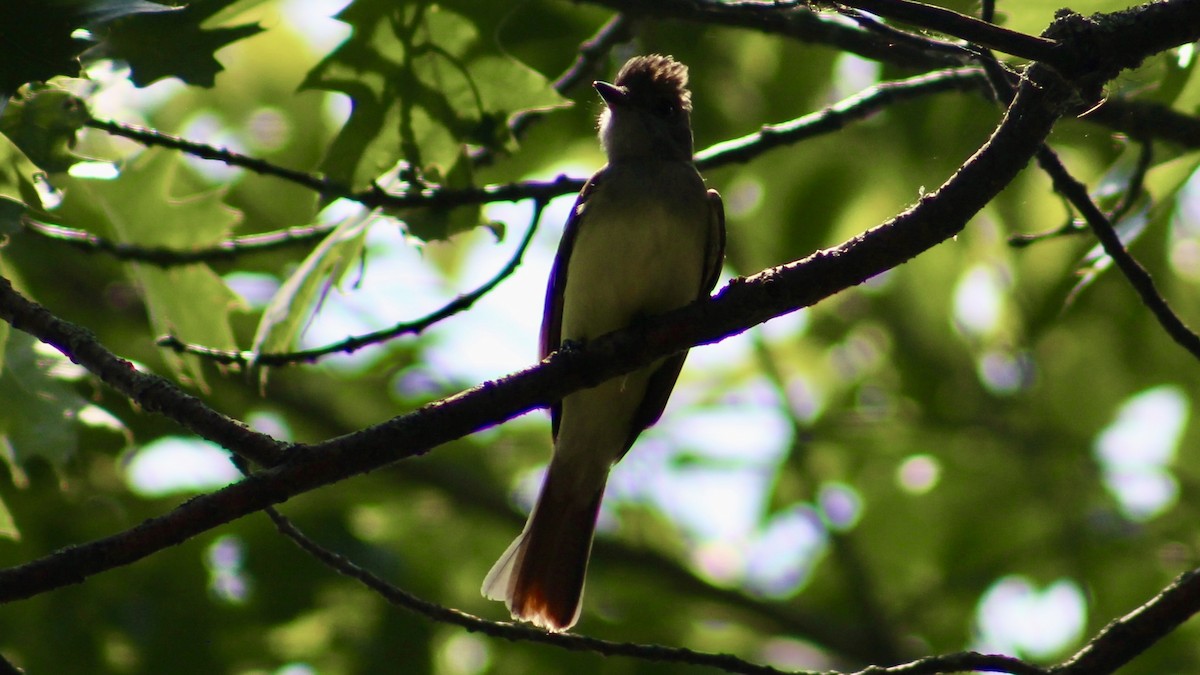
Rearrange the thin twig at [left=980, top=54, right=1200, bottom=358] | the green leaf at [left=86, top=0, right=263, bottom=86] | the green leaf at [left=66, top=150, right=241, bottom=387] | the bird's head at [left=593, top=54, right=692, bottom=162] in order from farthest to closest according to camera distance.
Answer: the bird's head at [left=593, top=54, right=692, bottom=162] < the green leaf at [left=66, top=150, right=241, bottom=387] < the green leaf at [left=86, top=0, right=263, bottom=86] < the thin twig at [left=980, top=54, right=1200, bottom=358]

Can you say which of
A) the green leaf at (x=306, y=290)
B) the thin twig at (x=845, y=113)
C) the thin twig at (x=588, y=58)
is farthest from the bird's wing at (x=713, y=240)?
the green leaf at (x=306, y=290)

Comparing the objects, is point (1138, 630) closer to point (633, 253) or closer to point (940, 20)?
point (940, 20)

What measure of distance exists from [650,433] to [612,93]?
3.89 metres

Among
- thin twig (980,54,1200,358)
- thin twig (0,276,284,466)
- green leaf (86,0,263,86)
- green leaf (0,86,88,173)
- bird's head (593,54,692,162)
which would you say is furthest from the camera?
bird's head (593,54,692,162)

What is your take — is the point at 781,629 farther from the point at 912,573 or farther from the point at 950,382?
the point at 950,382

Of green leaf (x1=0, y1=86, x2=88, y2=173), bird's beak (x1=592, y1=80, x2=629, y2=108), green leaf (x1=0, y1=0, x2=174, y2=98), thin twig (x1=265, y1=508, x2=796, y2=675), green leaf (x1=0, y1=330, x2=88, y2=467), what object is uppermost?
bird's beak (x1=592, y1=80, x2=629, y2=108)

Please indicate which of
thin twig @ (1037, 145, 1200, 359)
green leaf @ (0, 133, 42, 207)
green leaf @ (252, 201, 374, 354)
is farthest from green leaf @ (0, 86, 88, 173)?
thin twig @ (1037, 145, 1200, 359)

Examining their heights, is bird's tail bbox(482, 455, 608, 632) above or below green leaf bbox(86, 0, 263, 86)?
below

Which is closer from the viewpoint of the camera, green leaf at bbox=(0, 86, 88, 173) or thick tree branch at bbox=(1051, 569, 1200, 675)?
thick tree branch at bbox=(1051, 569, 1200, 675)

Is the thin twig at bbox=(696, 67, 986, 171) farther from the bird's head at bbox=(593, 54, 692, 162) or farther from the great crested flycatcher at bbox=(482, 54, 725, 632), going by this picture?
the bird's head at bbox=(593, 54, 692, 162)

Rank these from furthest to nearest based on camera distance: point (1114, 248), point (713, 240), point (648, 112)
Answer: point (648, 112), point (713, 240), point (1114, 248)

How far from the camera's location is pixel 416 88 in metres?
4.79

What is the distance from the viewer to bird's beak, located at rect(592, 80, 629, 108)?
18.3 ft

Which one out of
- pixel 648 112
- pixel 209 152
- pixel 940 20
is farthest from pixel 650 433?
pixel 940 20
